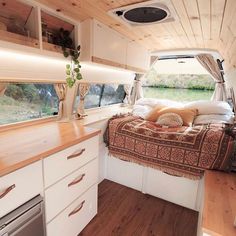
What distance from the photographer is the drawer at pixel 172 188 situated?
1891mm

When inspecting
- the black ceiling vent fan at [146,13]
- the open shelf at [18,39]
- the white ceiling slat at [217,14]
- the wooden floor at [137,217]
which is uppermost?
the black ceiling vent fan at [146,13]

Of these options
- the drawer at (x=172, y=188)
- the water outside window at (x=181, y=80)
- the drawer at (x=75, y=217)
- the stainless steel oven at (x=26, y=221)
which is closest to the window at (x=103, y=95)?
the water outside window at (x=181, y=80)

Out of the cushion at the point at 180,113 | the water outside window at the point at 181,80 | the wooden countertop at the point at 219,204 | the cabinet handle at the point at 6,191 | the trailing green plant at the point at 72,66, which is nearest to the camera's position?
the cabinet handle at the point at 6,191

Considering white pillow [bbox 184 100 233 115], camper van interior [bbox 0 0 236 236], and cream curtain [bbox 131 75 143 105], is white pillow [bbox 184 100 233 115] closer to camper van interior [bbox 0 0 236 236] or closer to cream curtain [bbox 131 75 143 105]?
camper van interior [bbox 0 0 236 236]

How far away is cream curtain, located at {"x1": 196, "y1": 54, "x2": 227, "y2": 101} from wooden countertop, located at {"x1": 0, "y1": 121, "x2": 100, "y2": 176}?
2.41 metres

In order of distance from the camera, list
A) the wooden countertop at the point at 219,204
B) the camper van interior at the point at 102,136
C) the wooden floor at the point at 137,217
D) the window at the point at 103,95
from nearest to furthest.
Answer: the wooden countertop at the point at 219,204, the camper van interior at the point at 102,136, the wooden floor at the point at 137,217, the window at the point at 103,95

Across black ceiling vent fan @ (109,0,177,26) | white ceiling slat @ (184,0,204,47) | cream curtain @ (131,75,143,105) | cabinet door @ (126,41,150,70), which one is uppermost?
black ceiling vent fan @ (109,0,177,26)

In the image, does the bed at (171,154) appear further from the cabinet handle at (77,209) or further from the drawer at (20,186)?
the drawer at (20,186)

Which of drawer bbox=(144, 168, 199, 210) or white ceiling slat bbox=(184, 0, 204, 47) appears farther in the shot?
drawer bbox=(144, 168, 199, 210)

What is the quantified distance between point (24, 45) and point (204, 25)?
5.50 feet

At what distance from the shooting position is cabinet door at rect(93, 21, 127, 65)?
1.88m

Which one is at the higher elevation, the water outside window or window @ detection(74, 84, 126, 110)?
the water outside window

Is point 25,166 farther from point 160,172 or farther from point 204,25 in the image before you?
point 204,25

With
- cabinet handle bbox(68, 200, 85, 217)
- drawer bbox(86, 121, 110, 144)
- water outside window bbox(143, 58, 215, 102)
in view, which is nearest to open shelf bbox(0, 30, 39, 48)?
drawer bbox(86, 121, 110, 144)
